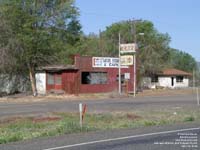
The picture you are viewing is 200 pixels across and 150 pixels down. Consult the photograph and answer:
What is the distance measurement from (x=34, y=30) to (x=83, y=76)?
449 inches

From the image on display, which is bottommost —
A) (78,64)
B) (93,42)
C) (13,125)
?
(13,125)

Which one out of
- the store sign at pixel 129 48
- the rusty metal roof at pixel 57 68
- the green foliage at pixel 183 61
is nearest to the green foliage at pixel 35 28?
the rusty metal roof at pixel 57 68

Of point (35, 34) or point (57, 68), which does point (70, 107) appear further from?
point (57, 68)

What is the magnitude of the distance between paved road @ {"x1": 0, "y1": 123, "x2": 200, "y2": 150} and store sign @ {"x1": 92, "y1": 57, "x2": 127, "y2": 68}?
139 feet

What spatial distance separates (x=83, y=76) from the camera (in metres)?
58.7

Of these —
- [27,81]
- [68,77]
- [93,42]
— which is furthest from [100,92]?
[93,42]

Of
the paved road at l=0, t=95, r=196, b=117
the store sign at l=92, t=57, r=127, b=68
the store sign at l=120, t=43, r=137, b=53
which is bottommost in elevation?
the paved road at l=0, t=95, r=196, b=117

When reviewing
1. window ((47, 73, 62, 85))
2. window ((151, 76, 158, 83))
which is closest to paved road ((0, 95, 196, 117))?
window ((47, 73, 62, 85))

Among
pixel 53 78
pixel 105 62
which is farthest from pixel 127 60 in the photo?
pixel 53 78

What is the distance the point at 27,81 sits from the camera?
58688 mm

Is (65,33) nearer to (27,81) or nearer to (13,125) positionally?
(27,81)

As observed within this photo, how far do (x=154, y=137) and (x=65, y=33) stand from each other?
39313 mm

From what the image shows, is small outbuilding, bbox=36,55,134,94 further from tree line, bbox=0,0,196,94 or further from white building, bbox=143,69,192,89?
white building, bbox=143,69,192,89

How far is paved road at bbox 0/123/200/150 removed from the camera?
1258 cm
